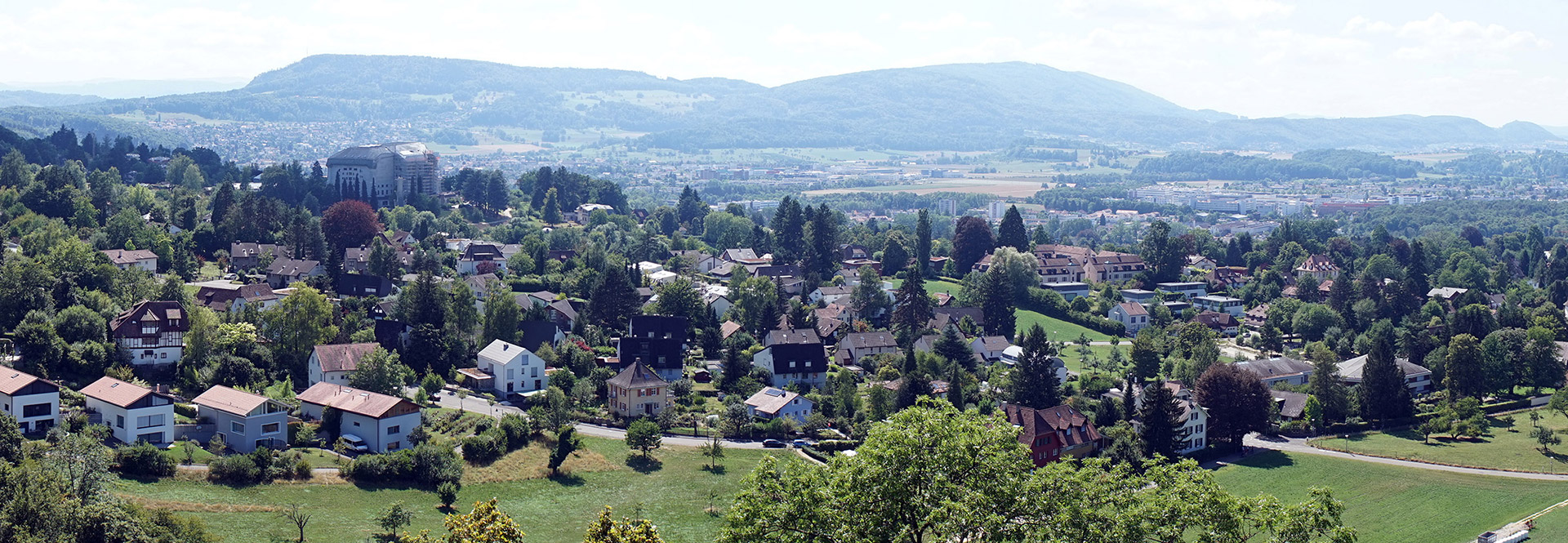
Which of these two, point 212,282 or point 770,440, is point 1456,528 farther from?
point 212,282

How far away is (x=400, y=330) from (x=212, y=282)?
559 inches

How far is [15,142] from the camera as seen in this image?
10662cm

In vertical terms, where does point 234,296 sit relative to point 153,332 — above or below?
below

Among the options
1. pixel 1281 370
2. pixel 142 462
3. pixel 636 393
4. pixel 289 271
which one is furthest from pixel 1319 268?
pixel 142 462

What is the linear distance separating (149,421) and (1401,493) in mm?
39044

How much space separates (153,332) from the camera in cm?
5053

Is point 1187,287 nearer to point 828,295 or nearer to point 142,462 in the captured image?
point 828,295

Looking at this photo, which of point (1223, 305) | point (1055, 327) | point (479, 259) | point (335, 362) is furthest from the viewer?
point (1223, 305)

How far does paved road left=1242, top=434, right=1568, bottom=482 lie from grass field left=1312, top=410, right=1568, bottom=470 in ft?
1.97

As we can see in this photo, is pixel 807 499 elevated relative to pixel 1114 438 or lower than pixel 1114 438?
elevated

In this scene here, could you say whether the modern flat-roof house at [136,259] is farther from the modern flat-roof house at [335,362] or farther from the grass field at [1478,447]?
the grass field at [1478,447]

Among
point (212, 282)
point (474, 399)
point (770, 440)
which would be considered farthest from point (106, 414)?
point (212, 282)

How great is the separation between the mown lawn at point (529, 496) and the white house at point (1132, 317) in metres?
35.6

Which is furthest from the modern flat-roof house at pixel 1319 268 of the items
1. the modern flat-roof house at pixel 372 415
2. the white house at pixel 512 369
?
the modern flat-roof house at pixel 372 415
